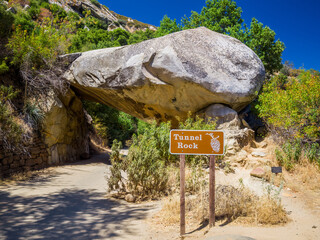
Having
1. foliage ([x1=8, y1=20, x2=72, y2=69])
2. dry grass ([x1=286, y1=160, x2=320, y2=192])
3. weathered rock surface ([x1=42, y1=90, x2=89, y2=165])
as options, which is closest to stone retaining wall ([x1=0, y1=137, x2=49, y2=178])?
weathered rock surface ([x1=42, y1=90, x2=89, y2=165])

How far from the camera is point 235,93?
8.59 m

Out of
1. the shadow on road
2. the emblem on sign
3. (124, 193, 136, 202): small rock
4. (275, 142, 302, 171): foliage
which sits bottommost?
the shadow on road

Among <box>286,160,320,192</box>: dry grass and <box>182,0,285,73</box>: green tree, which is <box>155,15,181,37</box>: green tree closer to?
<box>182,0,285,73</box>: green tree

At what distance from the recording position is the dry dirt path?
3816 mm

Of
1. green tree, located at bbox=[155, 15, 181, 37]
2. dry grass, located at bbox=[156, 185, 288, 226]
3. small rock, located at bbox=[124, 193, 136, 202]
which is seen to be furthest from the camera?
green tree, located at bbox=[155, 15, 181, 37]

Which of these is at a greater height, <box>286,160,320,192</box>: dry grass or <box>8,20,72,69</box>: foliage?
<box>8,20,72,69</box>: foliage

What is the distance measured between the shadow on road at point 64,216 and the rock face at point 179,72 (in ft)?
15.5

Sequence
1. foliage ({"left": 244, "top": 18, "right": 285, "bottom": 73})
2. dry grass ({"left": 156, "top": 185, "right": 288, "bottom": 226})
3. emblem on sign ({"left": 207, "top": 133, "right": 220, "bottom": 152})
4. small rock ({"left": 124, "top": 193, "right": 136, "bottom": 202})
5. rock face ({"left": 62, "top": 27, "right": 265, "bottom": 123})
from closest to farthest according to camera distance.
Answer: emblem on sign ({"left": 207, "top": 133, "right": 220, "bottom": 152})
dry grass ({"left": 156, "top": 185, "right": 288, "bottom": 226})
small rock ({"left": 124, "top": 193, "right": 136, "bottom": 202})
rock face ({"left": 62, "top": 27, "right": 265, "bottom": 123})
foliage ({"left": 244, "top": 18, "right": 285, "bottom": 73})

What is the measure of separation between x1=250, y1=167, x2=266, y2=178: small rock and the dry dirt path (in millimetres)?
2962

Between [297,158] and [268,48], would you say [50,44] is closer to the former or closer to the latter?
[297,158]

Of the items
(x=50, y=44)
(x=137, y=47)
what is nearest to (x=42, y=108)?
(x=50, y=44)

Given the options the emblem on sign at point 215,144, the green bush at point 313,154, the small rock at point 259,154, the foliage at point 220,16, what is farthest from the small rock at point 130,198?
the foliage at point 220,16

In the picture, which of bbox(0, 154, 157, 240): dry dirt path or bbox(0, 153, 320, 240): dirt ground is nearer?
bbox(0, 153, 320, 240): dirt ground

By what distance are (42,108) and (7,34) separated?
3.06 meters
